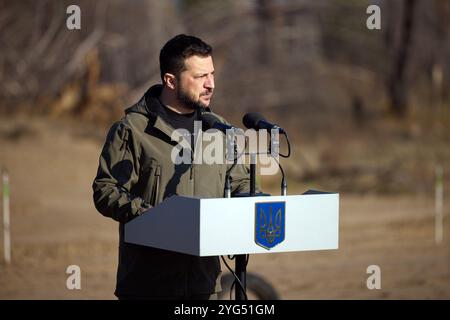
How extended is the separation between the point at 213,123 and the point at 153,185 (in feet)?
1.58

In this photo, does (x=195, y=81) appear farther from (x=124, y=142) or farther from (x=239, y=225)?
(x=239, y=225)

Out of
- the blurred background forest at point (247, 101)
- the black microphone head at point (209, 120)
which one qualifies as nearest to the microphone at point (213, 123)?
the black microphone head at point (209, 120)

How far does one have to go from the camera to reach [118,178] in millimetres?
5320

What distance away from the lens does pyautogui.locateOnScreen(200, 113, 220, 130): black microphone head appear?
525 cm

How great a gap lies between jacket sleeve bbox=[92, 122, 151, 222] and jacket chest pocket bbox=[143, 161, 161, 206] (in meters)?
0.07

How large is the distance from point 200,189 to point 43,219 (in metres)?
13.6

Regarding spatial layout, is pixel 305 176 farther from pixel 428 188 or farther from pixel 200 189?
pixel 200 189

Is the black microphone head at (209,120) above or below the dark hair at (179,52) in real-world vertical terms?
below

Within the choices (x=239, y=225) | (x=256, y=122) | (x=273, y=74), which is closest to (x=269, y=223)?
(x=239, y=225)

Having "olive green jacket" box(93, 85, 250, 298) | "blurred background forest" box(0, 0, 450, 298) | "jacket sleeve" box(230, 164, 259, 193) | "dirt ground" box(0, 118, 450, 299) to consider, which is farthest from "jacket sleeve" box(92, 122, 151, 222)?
"blurred background forest" box(0, 0, 450, 298)

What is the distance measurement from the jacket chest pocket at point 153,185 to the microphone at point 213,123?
0.34 metres

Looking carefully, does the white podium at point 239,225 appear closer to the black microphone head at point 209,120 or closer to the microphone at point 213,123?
the microphone at point 213,123

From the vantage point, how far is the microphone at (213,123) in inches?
201

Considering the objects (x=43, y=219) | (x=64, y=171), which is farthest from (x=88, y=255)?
(x=64, y=171)
